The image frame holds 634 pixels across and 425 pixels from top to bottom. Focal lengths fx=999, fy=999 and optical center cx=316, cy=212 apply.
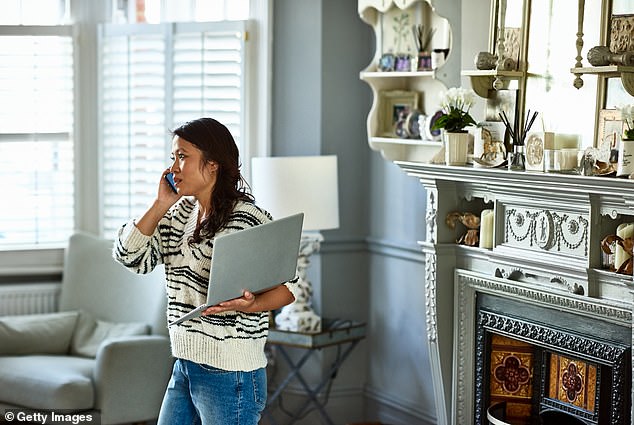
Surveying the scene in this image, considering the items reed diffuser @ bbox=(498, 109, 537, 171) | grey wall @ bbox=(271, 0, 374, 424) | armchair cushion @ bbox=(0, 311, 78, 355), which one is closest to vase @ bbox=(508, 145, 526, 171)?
reed diffuser @ bbox=(498, 109, 537, 171)

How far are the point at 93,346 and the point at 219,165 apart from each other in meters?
2.42

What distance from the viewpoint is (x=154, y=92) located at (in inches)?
209

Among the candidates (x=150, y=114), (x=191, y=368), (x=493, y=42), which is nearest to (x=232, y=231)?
(x=191, y=368)

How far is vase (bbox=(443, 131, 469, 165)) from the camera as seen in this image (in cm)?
391

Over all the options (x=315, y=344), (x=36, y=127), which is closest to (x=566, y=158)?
(x=315, y=344)

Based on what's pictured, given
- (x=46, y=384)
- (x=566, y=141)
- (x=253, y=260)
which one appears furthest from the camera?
(x=46, y=384)

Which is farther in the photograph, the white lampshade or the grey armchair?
the white lampshade

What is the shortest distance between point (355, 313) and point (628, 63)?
7.79 feet

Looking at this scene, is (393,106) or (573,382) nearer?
(573,382)

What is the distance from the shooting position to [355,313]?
520 cm

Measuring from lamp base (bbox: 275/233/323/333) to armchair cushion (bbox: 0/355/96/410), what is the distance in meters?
0.94

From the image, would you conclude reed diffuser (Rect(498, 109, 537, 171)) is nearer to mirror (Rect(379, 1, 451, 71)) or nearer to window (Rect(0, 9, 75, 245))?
mirror (Rect(379, 1, 451, 71))

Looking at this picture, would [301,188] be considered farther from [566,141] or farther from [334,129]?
[566,141]

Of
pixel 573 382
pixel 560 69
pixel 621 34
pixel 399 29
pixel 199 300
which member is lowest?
pixel 573 382
